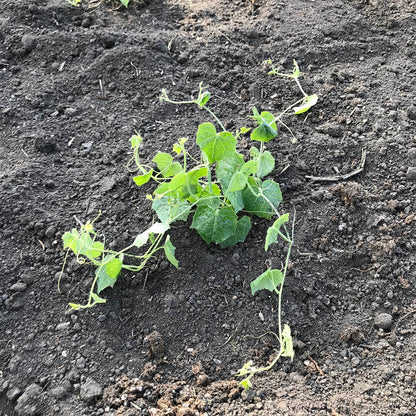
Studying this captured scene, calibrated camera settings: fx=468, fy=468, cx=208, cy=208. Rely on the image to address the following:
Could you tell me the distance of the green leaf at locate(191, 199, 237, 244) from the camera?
2061mm

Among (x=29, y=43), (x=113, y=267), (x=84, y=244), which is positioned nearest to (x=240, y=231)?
(x=113, y=267)

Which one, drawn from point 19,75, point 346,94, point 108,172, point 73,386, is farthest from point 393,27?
point 73,386

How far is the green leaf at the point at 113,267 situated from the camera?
1958 mm

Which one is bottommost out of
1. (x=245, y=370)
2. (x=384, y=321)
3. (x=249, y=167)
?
(x=384, y=321)

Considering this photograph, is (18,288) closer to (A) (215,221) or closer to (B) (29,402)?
(B) (29,402)

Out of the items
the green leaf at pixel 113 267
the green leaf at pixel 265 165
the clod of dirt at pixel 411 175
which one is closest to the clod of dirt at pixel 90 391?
the green leaf at pixel 113 267

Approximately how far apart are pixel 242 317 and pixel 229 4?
2.61 metres

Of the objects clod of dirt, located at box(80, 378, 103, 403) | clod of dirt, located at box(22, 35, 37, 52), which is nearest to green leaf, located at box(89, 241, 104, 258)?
clod of dirt, located at box(80, 378, 103, 403)

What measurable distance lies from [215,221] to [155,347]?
59cm

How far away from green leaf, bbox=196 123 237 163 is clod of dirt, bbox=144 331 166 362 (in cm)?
78

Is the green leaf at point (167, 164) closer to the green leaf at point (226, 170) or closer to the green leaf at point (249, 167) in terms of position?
the green leaf at point (226, 170)

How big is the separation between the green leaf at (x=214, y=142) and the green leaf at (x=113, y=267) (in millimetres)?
588

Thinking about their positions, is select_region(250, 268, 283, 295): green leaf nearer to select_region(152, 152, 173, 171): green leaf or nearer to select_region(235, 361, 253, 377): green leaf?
select_region(235, 361, 253, 377): green leaf

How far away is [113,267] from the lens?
1.97 meters
